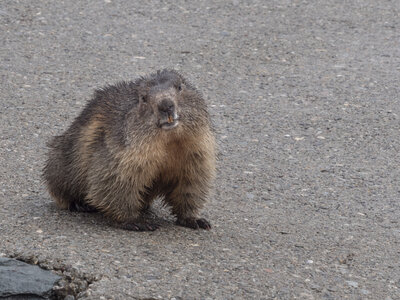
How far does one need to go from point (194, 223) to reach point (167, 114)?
1.04 metres

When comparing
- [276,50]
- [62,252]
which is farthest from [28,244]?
[276,50]

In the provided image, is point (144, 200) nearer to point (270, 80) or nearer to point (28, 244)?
point (28, 244)

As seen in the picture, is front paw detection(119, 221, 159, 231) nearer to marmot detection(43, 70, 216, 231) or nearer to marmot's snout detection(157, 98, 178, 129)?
marmot detection(43, 70, 216, 231)

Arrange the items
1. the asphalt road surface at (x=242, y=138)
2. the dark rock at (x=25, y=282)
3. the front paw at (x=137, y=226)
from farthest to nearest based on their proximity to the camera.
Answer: the front paw at (x=137, y=226), the asphalt road surface at (x=242, y=138), the dark rock at (x=25, y=282)

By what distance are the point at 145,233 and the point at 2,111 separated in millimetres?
3007

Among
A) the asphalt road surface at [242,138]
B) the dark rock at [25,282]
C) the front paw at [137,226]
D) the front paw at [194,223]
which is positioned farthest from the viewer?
the front paw at [194,223]

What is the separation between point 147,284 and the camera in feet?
16.8

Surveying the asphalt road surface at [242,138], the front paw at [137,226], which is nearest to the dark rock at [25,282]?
the asphalt road surface at [242,138]

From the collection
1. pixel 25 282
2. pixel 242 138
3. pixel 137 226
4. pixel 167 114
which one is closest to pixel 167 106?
pixel 167 114

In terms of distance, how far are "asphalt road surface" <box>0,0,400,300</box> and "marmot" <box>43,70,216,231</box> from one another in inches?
6.8

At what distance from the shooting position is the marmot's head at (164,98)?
549cm

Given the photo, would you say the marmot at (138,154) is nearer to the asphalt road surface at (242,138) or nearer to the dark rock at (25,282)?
the asphalt road surface at (242,138)

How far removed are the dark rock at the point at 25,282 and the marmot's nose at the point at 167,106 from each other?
1245 mm

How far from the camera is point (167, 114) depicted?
5473mm
